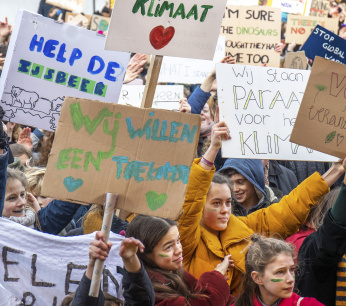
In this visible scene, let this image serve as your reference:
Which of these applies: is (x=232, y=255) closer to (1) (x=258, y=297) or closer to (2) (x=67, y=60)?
(1) (x=258, y=297)

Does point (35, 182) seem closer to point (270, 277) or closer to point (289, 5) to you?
point (270, 277)

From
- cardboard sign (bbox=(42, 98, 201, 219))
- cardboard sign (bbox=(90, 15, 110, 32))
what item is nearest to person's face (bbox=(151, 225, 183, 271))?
cardboard sign (bbox=(42, 98, 201, 219))

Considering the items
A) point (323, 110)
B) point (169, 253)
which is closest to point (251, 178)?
point (323, 110)

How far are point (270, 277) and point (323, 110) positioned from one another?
3.09 feet

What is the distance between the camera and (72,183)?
2.71m

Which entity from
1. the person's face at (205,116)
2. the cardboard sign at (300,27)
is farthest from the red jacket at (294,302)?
the cardboard sign at (300,27)

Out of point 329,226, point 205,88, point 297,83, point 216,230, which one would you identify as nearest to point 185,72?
point 205,88

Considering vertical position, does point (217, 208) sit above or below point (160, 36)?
below

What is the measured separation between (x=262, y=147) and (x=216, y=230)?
0.62 metres

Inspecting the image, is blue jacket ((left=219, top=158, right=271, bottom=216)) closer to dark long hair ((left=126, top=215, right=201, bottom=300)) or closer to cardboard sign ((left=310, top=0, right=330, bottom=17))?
dark long hair ((left=126, top=215, right=201, bottom=300))

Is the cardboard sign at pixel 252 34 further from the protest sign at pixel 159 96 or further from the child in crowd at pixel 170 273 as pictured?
the child in crowd at pixel 170 273

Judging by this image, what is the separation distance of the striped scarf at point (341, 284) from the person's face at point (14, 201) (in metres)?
1.69

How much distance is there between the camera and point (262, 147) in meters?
4.04

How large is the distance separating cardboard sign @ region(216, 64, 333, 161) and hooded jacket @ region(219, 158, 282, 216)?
34cm
